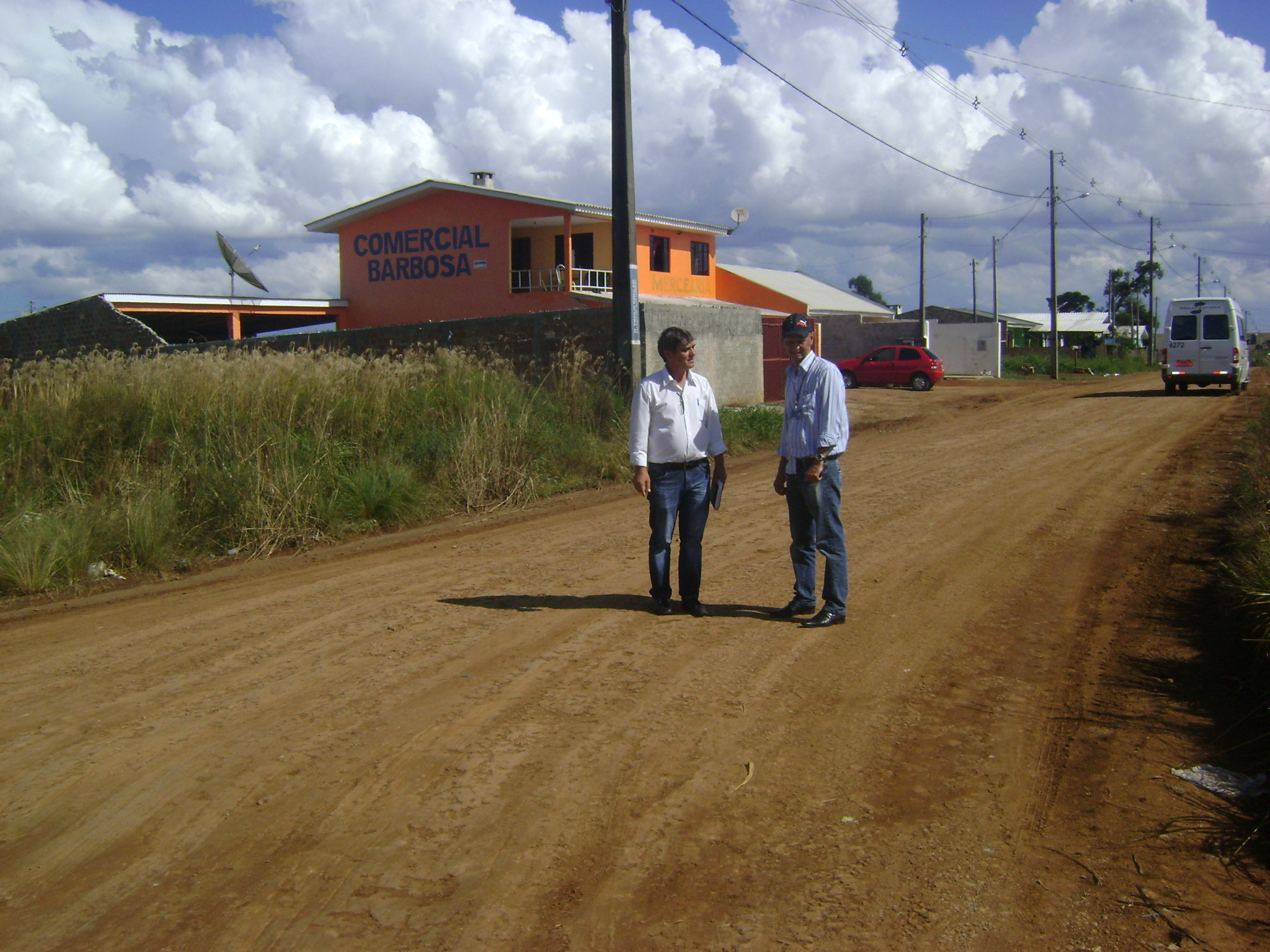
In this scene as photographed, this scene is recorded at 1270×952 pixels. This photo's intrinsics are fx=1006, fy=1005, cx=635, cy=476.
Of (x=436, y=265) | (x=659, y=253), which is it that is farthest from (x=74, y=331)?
(x=659, y=253)

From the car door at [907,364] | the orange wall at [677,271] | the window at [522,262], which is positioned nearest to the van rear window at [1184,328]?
the car door at [907,364]

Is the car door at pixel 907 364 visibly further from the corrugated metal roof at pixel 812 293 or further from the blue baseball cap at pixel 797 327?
the blue baseball cap at pixel 797 327

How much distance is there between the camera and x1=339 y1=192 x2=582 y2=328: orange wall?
31.5 metres

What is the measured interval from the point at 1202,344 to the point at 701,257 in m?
16.9

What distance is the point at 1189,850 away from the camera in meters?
3.45

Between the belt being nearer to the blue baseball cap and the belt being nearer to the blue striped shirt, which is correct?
the blue striped shirt

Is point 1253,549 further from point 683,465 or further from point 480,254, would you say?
point 480,254

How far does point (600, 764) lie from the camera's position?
162 inches

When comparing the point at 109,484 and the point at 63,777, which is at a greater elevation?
the point at 109,484

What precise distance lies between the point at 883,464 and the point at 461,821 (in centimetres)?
1031

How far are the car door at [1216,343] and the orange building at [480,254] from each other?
52.7 feet

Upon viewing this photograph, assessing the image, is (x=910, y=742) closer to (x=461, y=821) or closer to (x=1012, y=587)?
(x=461, y=821)

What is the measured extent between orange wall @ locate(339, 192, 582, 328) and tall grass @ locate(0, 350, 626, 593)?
18.2m

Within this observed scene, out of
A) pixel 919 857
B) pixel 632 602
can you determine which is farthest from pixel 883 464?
pixel 919 857
